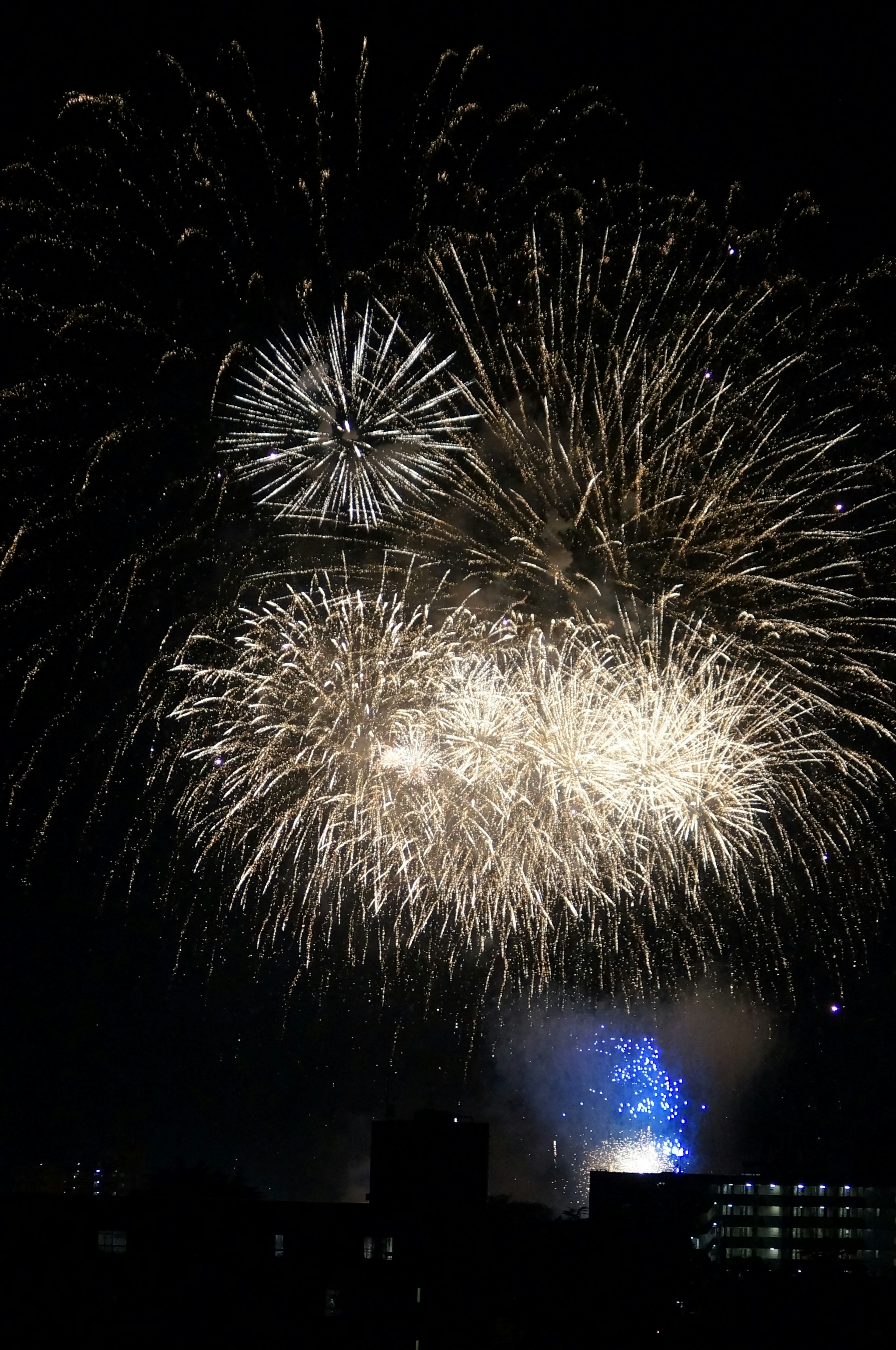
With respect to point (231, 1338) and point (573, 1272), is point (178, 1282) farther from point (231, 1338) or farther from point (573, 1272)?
point (573, 1272)

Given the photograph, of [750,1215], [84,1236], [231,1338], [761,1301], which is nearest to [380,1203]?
[231,1338]

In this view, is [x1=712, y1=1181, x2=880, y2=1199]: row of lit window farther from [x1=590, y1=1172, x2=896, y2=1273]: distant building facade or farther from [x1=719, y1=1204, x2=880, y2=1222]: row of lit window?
[x1=719, y1=1204, x2=880, y2=1222]: row of lit window

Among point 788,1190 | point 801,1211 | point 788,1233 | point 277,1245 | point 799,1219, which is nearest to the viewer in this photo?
point 277,1245

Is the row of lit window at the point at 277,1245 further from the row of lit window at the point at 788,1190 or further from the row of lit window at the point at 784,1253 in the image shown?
the row of lit window at the point at 784,1253

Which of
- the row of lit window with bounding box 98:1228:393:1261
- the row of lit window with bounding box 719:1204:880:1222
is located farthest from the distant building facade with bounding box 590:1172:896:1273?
the row of lit window with bounding box 98:1228:393:1261

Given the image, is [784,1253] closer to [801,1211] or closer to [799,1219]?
[799,1219]

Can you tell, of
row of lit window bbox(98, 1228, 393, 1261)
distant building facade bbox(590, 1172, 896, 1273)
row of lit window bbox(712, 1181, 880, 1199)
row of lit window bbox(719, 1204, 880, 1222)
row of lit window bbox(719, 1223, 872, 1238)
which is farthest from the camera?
row of lit window bbox(719, 1223, 872, 1238)

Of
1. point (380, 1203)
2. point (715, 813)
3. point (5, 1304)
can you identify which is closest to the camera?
point (5, 1304)

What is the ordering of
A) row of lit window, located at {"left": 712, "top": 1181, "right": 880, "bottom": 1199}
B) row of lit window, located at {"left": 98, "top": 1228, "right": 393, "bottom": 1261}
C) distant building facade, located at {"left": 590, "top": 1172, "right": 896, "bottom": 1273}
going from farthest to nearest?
1. row of lit window, located at {"left": 712, "top": 1181, "right": 880, "bottom": 1199}
2. distant building facade, located at {"left": 590, "top": 1172, "right": 896, "bottom": 1273}
3. row of lit window, located at {"left": 98, "top": 1228, "right": 393, "bottom": 1261}

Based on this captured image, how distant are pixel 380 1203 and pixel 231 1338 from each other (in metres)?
4.46

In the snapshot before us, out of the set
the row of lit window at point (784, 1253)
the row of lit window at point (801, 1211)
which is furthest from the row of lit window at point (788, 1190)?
the row of lit window at point (784, 1253)

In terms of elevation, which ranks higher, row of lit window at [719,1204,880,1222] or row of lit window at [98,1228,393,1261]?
row of lit window at [719,1204,880,1222]

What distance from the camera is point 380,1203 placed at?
27.6m

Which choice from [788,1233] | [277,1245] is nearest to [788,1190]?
[788,1233]
